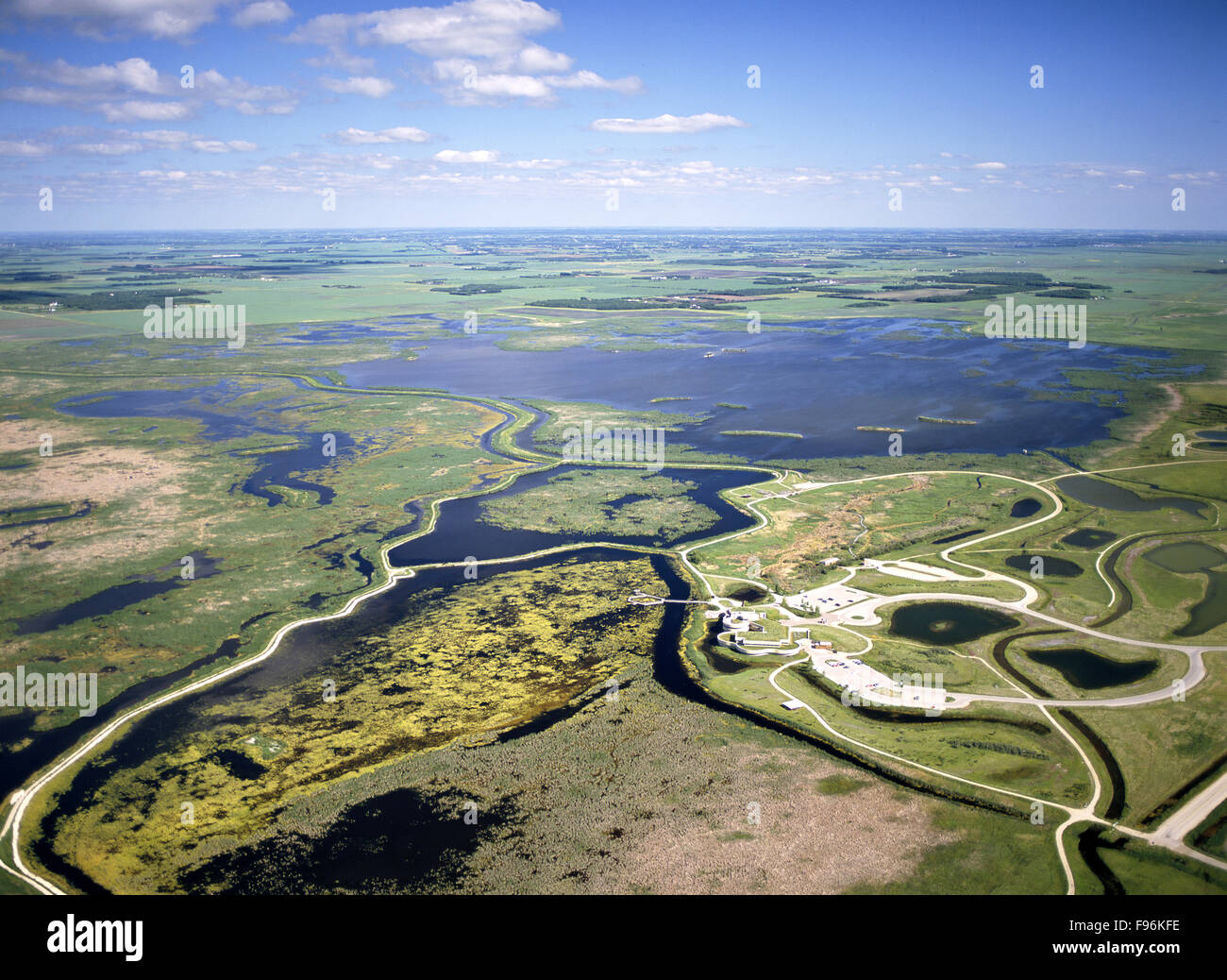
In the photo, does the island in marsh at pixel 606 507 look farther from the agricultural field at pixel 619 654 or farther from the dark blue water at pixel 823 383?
the dark blue water at pixel 823 383

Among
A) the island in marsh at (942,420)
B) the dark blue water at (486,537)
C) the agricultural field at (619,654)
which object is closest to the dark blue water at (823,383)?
the island in marsh at (942,420)

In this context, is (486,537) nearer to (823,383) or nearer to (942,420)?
(942,420)

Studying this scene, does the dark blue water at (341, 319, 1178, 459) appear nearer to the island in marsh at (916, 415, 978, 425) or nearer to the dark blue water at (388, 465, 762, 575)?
the island in marsh at (916, 415, 978, 425)

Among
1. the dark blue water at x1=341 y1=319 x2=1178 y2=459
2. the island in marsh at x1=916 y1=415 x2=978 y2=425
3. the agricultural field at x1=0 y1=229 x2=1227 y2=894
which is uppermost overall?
the dark blue water at x1=341 y1=319 x2=1178 y2=459

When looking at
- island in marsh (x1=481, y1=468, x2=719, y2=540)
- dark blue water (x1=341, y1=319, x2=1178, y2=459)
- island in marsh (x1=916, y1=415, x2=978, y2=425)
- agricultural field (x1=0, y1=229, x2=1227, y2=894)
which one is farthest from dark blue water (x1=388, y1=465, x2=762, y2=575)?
island in marsh (x1=916, y1=415, x2=978, y2=425)

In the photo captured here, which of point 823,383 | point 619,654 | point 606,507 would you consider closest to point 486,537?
point 606,507

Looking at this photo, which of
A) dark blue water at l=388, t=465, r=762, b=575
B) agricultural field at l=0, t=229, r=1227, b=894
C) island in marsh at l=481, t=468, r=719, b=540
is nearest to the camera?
agricultural field at l=0, t=229, r=1227, b=894

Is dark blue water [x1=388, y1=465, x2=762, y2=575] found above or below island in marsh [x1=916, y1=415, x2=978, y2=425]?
below

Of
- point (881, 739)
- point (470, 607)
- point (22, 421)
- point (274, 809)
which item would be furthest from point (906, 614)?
point (22, 421)
